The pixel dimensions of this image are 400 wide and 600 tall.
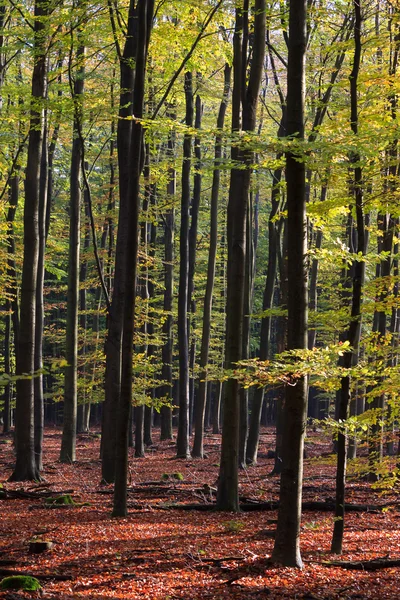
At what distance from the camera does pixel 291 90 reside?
24.8ft

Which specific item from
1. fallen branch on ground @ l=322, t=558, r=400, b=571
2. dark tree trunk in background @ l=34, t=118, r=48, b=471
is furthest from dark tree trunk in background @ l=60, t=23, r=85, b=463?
fallen branch on ground @ l=322, t=558, r=400, b=571

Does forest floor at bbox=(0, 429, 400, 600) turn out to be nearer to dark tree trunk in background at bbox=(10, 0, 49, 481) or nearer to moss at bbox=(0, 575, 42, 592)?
moss at bbox=(0, 575, 42, 592)

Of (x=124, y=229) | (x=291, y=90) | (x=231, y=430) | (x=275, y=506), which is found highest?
(x=291, y=90)

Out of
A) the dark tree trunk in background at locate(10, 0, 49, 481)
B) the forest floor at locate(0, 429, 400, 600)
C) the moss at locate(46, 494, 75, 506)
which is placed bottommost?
the moss at locate(46, 494, 75, 506)

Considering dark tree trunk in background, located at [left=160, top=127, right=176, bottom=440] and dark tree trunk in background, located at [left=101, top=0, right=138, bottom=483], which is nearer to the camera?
dark tree trunk in background, located at [left=101, top=0, right=138, bottom=483]

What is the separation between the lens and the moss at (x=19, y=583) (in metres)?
6.50

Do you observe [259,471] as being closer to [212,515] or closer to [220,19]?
[212,515]

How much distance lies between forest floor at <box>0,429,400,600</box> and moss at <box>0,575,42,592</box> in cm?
15

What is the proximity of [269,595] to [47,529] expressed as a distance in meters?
4.04

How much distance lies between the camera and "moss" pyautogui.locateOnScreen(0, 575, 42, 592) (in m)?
6.50

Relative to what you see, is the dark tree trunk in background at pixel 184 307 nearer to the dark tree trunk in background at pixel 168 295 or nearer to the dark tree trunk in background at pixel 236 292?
the dark tree trunk in background at pixel 168 295

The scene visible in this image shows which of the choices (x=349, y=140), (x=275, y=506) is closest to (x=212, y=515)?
(x=275, y=506)

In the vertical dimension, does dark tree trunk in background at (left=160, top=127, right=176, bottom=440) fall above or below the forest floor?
above

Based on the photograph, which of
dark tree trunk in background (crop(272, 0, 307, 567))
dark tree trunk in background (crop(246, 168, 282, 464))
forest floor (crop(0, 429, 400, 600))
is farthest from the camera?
dark tree trunk in background (crop(246, 168, 282, 464))
